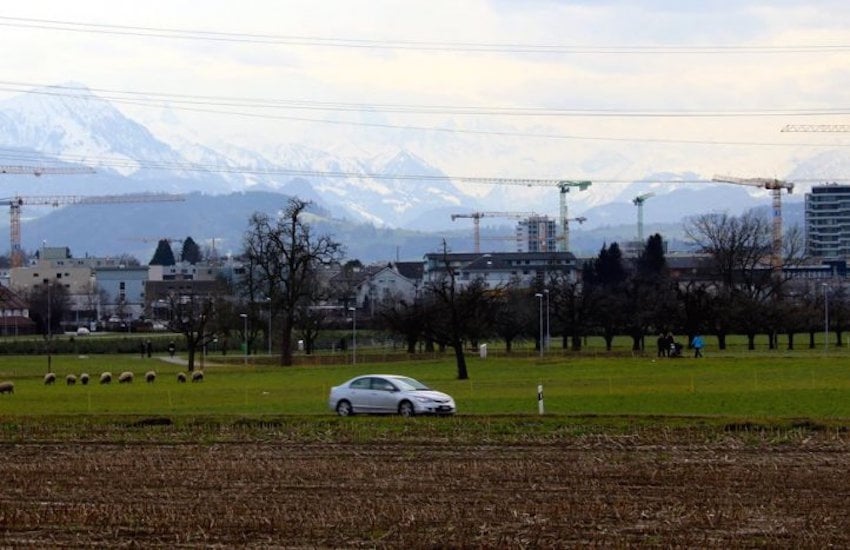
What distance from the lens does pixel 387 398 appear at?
46.6 meters

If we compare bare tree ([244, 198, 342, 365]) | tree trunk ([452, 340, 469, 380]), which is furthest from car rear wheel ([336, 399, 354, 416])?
bare tree ([244, 198, 342, 365])

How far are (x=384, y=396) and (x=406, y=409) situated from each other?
100 cm

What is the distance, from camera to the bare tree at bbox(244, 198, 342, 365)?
109750 millimetres

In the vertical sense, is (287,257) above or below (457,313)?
above

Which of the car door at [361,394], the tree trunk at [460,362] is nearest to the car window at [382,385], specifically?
the car door at [361,394]

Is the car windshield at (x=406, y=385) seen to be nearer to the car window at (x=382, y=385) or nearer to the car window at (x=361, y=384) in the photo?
the car window at (x=382, y=385)

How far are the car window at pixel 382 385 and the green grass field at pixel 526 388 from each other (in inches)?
102

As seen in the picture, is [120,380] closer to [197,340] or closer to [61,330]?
[197,340]

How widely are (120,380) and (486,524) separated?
6158 cm

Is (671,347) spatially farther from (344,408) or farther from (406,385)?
(344,408)

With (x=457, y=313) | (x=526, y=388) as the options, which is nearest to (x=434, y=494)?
(x=526, y=388)

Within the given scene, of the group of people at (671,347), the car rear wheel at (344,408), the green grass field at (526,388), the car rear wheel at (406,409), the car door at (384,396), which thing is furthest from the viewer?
the group of people at (671,347)

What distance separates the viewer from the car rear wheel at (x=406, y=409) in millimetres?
45969

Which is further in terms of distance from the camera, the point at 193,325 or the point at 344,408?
the point at 193,325
